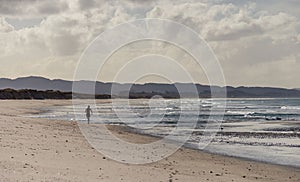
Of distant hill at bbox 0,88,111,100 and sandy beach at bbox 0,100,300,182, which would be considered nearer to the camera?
sandy beach at bbox 0,100,300,182

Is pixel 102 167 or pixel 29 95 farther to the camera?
pixel 29 95

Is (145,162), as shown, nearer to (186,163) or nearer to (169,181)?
(186,163)

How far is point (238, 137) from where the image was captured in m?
29.8

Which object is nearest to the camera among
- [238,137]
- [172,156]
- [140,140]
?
[172,156]

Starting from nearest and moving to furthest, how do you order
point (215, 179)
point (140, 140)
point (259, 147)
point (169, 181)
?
point (169, 181) → point (215, 179) → point (259, 147) → point (140, 140)

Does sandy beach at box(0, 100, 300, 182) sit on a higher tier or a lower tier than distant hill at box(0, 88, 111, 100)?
lower

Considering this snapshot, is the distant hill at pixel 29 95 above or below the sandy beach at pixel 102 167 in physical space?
above

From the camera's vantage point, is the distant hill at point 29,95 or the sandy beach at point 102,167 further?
the distant hill at point 29,95

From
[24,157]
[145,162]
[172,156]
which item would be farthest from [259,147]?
[24,157]

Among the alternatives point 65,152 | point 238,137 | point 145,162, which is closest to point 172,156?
point 145,162

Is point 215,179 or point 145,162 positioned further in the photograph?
point 145,162

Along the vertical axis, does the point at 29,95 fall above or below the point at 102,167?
above

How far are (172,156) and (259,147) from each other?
6817mm

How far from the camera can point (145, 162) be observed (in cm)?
1681
